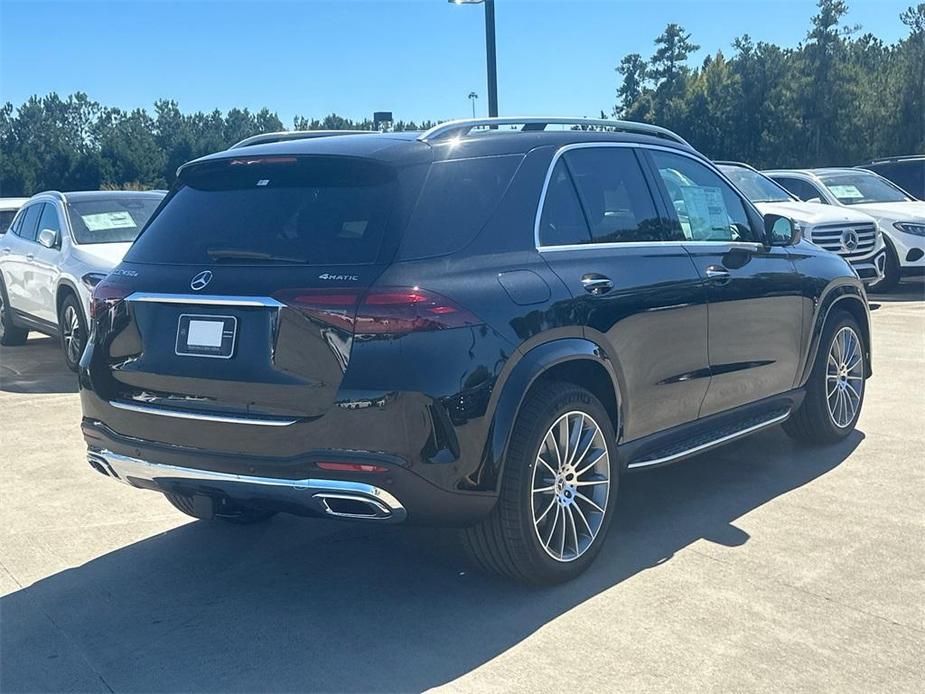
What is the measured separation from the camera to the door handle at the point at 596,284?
14.4ft

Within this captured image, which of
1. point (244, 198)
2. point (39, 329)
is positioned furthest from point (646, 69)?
point (244, 198)

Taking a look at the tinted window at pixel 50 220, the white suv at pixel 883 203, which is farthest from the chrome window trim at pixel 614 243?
the white suv at pixel 883 203

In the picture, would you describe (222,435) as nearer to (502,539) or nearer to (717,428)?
(502,539)

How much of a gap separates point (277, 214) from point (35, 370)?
7.30 meters

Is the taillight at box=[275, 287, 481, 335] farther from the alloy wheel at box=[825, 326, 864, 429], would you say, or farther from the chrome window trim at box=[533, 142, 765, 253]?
the alloy wheel at box=[825, 326, 864, 429]

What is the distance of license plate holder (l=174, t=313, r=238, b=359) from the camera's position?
3.87 meters

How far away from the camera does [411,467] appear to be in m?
3.70

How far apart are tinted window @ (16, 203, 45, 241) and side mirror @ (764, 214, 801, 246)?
811 centimetres

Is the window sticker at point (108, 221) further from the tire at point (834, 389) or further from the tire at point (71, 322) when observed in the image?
the tire at point (834, 389)

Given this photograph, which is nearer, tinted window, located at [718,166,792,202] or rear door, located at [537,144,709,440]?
rear door, located at [537,144,709,440]

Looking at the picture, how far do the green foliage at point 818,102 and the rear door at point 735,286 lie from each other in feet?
124

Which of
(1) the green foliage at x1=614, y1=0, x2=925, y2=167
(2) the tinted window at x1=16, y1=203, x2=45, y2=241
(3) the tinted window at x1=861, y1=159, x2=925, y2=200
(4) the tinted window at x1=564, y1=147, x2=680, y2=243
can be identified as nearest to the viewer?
(4) the tinted window at x1=564, y1=147, x2=680, y2=243

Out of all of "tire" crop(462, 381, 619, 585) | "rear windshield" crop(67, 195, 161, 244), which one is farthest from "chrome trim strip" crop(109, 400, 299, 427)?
"rear windshield" crop(67, 195, 161, 244)

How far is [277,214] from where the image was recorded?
4098mm
